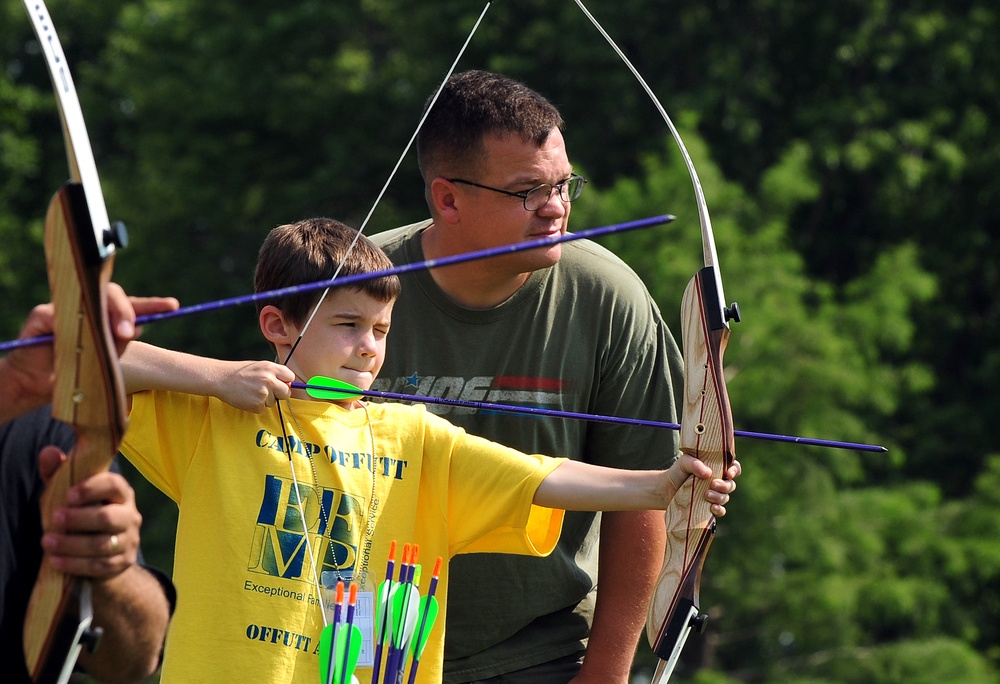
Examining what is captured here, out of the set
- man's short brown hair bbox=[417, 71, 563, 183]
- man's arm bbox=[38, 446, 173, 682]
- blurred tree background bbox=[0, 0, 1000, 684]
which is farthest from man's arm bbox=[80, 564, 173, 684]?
blurred tree background bbox=[0, 0, 1000, 684]

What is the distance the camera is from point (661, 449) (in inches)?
131

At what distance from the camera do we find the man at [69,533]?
6.72 ft

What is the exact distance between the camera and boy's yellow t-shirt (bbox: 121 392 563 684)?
2.60m

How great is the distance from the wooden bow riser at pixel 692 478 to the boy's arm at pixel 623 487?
1.3 inches

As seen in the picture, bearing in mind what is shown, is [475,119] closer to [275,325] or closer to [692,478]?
[275,325]

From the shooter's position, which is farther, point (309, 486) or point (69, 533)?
point (309, 486)

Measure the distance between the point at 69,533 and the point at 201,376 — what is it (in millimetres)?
613

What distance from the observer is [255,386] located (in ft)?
8.50

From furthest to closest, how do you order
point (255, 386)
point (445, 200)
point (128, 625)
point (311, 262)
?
point (445, 200)
point (311, 262)
point (255, 386)
point (128, 625)

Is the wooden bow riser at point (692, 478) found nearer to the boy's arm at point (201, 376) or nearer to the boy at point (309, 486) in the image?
the boy at point (309, 486)

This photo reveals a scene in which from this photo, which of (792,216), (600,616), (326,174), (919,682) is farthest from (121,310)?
(792,216)

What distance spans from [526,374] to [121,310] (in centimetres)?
128

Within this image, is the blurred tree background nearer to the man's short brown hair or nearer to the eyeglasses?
the man's short brown hair


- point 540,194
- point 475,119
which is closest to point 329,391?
point 540,194
